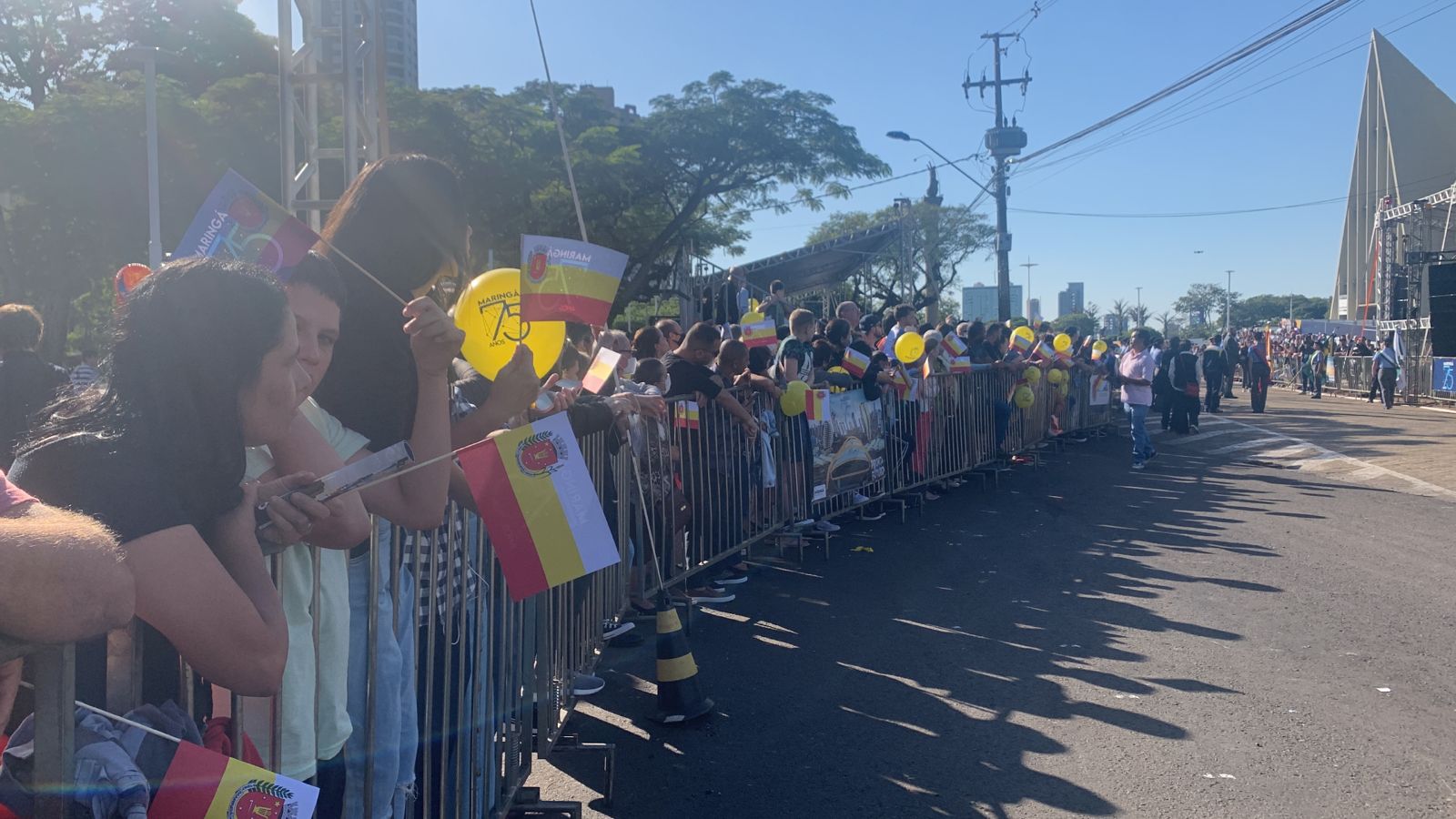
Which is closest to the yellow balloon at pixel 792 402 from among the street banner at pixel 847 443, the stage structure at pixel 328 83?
the street banner at pixel 847 443

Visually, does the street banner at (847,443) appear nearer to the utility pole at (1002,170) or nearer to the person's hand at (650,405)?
the person's hand at (650,405)

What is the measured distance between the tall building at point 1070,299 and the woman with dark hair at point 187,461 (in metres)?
135

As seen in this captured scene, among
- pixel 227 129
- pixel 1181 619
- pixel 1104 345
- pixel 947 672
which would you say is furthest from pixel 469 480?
pixel 227 129

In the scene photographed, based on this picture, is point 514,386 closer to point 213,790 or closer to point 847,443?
point 213,790

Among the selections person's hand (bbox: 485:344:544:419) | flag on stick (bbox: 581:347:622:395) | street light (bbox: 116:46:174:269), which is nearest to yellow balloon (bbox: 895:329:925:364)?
flag on stick (bbox: 581:347:622:395)

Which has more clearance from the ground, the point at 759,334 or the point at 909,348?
the point at 759,334

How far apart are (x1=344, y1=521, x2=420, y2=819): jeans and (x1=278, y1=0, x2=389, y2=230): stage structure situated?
5.24m

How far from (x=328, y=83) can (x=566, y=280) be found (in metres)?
5.16

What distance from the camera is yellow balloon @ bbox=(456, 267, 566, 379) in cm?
353

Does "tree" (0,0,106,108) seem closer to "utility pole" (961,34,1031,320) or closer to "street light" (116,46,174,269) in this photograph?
"street light" (116,46,174,269)

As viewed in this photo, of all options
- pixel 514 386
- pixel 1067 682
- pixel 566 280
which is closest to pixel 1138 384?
pixel 1067 682

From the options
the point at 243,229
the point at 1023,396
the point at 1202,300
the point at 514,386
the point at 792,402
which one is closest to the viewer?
the point at 243,229

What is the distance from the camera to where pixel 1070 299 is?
472 feet

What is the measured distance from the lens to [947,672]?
5953mm
